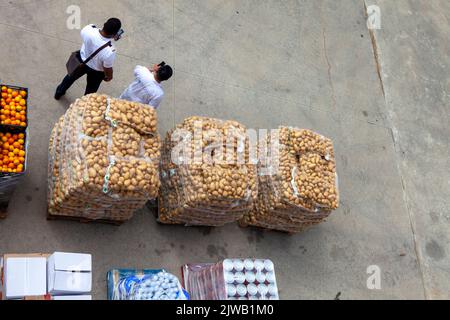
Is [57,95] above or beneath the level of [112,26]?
beneath

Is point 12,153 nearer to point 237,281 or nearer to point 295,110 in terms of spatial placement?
point 237,281

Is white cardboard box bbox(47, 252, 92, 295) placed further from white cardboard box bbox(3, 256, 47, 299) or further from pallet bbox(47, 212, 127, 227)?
pallet bbox(47, 212, 127, 227)

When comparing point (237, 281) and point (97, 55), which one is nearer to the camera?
point (237, 281)

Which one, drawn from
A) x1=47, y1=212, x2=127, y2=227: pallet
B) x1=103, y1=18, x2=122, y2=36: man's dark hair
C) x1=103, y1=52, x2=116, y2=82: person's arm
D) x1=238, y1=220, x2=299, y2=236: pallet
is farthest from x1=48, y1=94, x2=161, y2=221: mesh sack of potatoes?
x1=238, y1=220, x2=299, y2=236: pallet

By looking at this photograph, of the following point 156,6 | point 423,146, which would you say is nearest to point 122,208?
point 156,6

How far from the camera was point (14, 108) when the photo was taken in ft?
18.4

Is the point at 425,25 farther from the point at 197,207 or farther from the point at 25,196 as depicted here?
the point at 25,196

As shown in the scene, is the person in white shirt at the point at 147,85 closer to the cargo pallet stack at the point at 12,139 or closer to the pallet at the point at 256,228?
the cargo pallet stack at the point at 12,139

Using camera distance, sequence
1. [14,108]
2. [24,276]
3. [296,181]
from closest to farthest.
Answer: [24,276] < [14,108] < [296,181]

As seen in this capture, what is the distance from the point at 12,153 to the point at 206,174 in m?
2.00

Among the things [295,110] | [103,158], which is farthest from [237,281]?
[295,110]

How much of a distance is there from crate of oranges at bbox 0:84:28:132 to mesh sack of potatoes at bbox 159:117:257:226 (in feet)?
5.53

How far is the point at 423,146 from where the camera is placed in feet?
31.1

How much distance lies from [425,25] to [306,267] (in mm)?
6237
